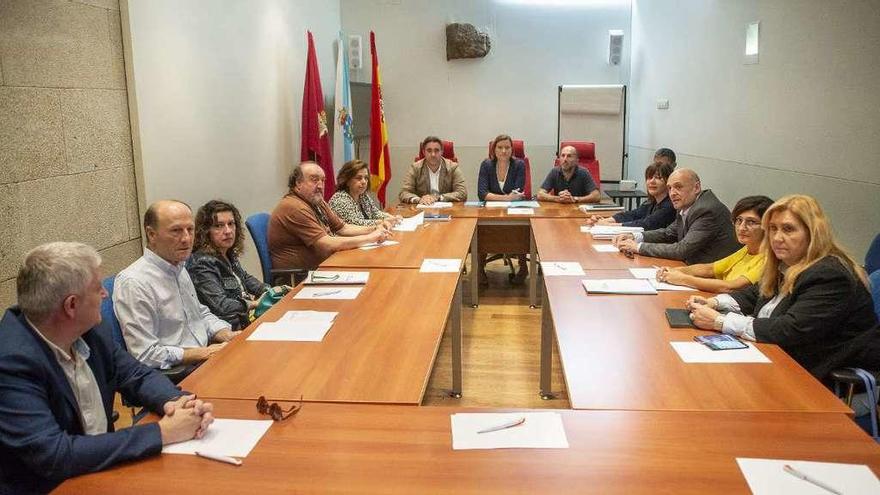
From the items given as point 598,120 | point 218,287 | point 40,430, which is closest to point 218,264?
point 218,287

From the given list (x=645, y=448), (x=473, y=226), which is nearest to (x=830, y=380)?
(x=645, y=448)

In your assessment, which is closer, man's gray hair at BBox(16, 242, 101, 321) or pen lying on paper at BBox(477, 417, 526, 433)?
man's gray hair at BBox(16, 242, 101, 321)

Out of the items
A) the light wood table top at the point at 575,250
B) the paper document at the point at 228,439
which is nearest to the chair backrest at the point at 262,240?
the light wood table top at the point at 575,250

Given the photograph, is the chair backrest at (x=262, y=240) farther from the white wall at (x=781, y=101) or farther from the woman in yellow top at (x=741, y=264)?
the white wall at (x=781, y=101)

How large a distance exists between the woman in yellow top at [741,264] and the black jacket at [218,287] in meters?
1.94

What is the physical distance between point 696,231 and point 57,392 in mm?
3043

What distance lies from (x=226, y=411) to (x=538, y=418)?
2.66 feet

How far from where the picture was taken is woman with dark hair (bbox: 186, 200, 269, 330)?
9.57ft

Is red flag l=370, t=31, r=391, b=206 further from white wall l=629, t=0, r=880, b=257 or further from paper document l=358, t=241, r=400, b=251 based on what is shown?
paper document l=358, t=241, r=400, b=251

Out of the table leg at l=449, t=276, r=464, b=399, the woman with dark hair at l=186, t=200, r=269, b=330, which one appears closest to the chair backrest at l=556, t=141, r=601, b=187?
the table leg at l=449, t=276, r=464, b=399

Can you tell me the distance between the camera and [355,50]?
7863mm

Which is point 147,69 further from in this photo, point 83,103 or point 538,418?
point 538,418

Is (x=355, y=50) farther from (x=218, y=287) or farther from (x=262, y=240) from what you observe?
(x=218, y=287)

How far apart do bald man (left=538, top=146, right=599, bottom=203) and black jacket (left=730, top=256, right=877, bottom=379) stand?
3.56 metres
